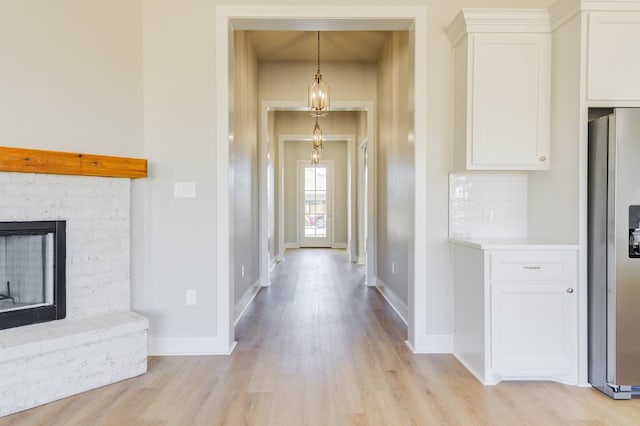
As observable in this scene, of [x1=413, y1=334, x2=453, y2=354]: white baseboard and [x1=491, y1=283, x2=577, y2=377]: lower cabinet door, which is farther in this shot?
[x1=413, y1=334, x2=453, y2=354]: white baseboard

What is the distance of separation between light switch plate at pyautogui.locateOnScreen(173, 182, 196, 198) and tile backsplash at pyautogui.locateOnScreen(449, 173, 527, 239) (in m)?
1.98

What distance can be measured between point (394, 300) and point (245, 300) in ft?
5.51

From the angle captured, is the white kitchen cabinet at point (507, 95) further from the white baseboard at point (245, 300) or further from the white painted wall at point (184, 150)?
the white baseboard at point (245, 300)

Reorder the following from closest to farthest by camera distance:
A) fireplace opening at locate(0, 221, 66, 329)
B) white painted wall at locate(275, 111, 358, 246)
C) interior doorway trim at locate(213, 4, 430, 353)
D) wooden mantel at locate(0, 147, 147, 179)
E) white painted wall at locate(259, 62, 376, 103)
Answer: wooden mantel at locate(0, 147, 147, 179) → fireplace opening at locate(0, 221, 66, 329) → interior doorway trim at locate(213, 4, 430, 353) → white painted wall at locate(259, 62, 376, 103) → white painted wall at locate(275, 111, 358, 246)

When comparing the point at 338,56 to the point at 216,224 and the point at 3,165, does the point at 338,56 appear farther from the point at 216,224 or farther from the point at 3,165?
the point at 3,165

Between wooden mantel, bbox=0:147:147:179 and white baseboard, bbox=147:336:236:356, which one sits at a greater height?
wooden mantel, bbox=0:147:147:179

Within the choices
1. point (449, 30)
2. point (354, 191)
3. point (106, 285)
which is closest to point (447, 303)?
point (449, 30)

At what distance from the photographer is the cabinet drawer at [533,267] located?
2.60 meters

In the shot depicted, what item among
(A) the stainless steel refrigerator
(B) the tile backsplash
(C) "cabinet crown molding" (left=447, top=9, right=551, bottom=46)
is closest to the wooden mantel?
(B) the tile backsplash

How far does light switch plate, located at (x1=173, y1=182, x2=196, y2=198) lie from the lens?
10.4 ft

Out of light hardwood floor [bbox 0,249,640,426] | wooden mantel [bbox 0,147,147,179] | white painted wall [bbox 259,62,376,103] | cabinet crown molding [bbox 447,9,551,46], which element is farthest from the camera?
white painted wall [bbox 259,62,376,103]

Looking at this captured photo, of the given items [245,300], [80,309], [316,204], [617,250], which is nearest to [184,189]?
[80,309]

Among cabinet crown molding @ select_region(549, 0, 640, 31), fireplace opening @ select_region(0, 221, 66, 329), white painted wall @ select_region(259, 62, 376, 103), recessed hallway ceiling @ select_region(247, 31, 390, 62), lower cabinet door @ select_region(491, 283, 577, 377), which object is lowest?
lower cabinet door @ select_region(491, 283, 577, 377)

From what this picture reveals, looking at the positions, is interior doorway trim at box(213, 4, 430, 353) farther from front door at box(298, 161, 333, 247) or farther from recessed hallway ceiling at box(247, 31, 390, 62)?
front door at box(298, 161, 333, 247)
